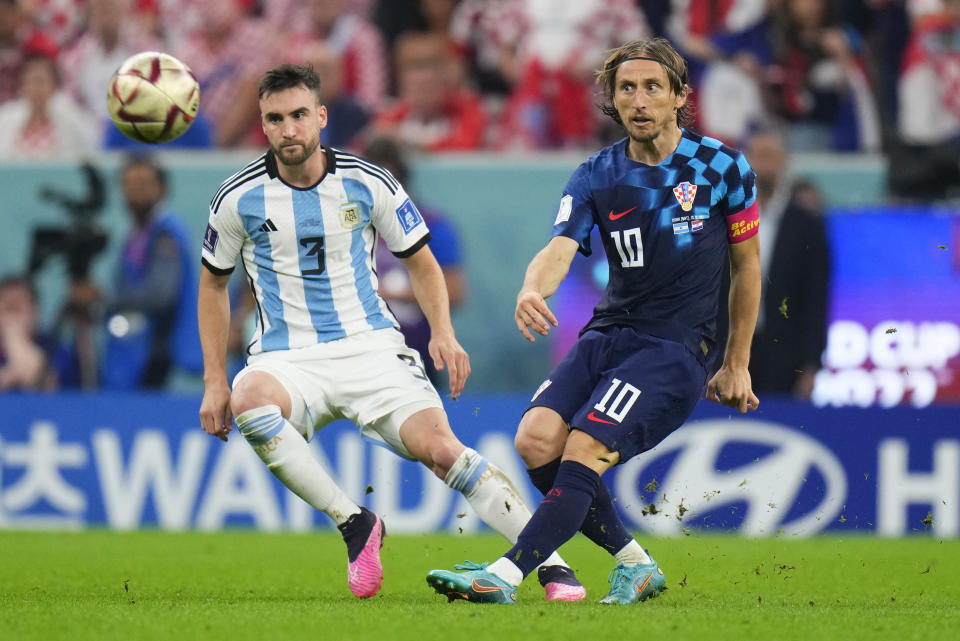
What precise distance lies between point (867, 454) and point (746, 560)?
224 centimetres

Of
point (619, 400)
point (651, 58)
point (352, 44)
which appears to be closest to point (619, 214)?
point (651, 58)

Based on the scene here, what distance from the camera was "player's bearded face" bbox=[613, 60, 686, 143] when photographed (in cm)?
548

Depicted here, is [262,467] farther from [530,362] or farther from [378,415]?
[378,415]

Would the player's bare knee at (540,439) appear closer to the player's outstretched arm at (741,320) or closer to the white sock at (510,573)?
the white sock at (510,573)

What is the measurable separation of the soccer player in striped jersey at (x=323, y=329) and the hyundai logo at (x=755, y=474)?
4130 millimetres

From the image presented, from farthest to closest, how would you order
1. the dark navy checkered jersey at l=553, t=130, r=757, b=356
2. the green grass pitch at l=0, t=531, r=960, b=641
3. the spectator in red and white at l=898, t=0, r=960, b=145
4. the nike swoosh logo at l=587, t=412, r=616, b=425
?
the spectator in red and white at l=898, t=0, r=960, b=145
the dark navy checkered jersey at l=553, t=130, r=757, b=356
the nike swoosh logo at l=587, t=412, r=616, b=425
the green grass pitch at l=0, t=531, r=960, b=641

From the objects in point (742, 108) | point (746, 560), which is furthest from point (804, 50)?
point (746, 560)

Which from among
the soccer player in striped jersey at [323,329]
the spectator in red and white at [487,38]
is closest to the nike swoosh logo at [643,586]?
the soccer player in striped jersey at [323,329]

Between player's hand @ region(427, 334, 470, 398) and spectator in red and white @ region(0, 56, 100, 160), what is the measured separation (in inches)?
283

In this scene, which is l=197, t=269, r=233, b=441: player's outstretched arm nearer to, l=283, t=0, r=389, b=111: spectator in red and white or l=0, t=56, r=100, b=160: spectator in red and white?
l=283, t=0, r=389, b=111: spectator in red and white

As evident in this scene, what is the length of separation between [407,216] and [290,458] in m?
1.18

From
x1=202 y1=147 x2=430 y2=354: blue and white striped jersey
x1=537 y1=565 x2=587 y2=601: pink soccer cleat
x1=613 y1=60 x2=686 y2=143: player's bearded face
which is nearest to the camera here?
x1=613 y1=60 x2=686 y2=143: player's bearded face

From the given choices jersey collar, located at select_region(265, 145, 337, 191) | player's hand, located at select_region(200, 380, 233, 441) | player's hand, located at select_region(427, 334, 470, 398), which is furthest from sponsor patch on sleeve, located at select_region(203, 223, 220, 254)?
player's hand, located at select_region(427, 334, 470, 398)

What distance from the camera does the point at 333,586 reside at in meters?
6.60
